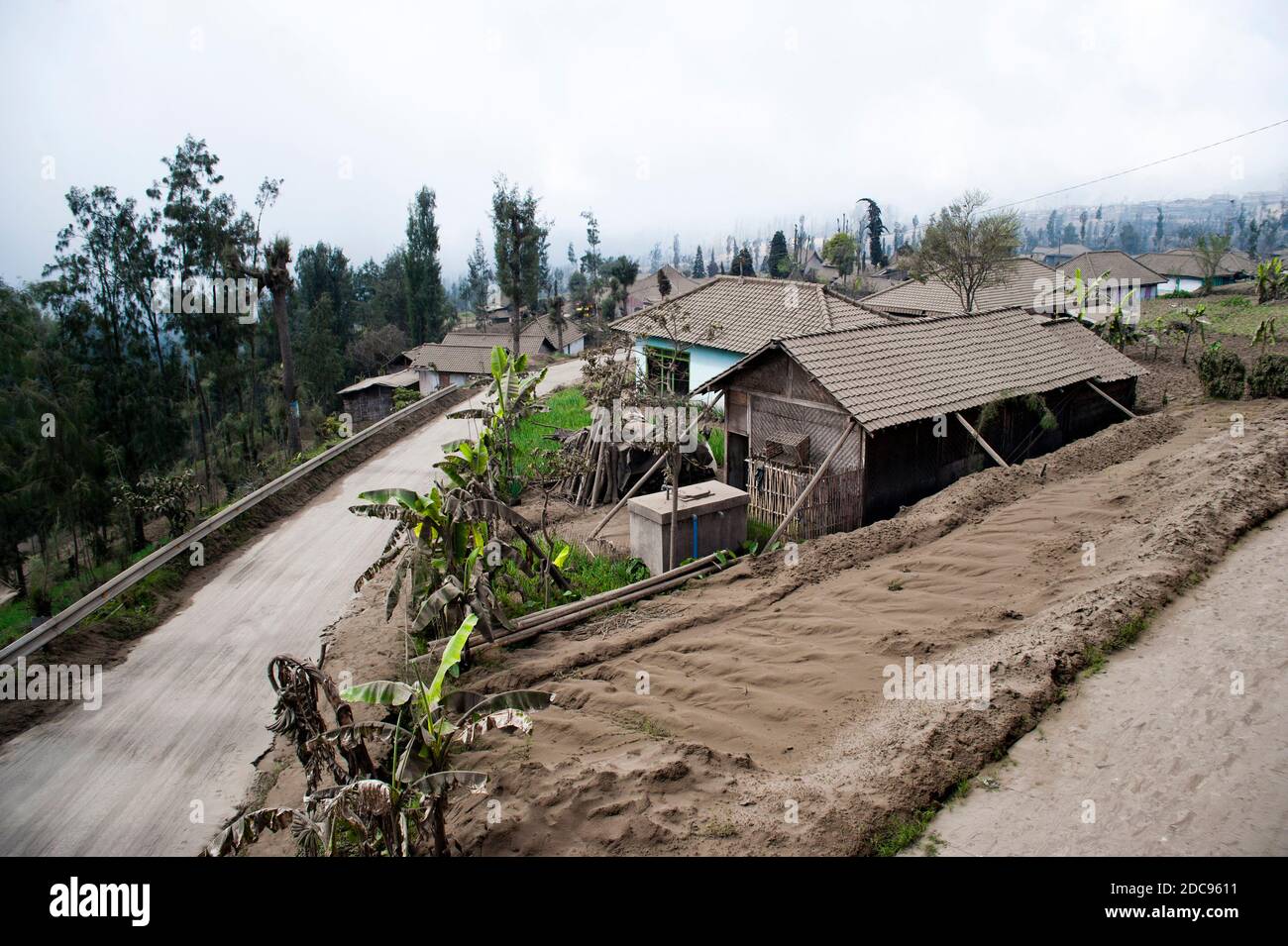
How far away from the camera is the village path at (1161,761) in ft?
18.3

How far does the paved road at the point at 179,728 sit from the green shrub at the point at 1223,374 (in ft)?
63.4

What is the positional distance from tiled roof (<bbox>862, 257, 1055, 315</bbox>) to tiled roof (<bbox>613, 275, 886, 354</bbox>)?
7.98 metres

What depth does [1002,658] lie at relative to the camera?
7.84 metres

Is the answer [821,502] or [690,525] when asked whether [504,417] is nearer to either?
[690,525]

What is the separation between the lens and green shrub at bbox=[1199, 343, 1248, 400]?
19109mm

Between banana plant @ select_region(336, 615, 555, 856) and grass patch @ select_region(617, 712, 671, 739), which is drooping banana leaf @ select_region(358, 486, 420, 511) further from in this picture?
grass patch @ select_region(617, 712, 671, 739)

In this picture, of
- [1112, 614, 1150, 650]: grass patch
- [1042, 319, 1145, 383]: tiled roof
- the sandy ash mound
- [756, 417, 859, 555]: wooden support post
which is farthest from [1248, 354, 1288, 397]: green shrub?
[1112, 614, 1150, 650]: grass patch

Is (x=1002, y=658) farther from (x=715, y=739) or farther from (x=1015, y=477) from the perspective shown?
(x=1015, y=477)

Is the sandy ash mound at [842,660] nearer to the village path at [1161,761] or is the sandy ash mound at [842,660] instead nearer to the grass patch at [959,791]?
the grass patch at [959,791]

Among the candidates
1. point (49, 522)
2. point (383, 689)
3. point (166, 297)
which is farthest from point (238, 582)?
point (166, 297)

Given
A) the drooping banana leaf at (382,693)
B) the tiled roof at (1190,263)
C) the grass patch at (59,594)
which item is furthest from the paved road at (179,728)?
the tiled roof at (1190,263)

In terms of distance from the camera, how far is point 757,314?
25109 mm

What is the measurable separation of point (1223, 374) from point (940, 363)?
8718 millimetres

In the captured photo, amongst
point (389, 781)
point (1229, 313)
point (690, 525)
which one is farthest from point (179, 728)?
point (1229, 313)
